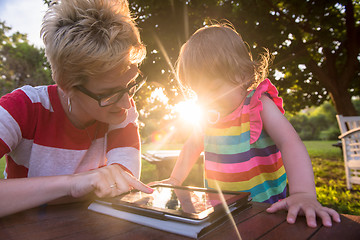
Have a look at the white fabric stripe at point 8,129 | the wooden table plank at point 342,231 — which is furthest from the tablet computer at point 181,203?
the white fabric stripe at point 8,129

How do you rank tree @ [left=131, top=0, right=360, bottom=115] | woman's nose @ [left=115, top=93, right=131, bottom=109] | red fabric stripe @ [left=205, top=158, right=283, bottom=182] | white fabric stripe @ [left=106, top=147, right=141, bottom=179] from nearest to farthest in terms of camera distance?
white fabric stripe @ [left=106, top=147, right=141, bottom=179], woman's nose @ [left=115, top=93, right=131, bottom=109], red fabric stripe @ [left=205, top=158, right=283, bottom=182], tree @ [left=131, top=0, right=360, bottom=115]

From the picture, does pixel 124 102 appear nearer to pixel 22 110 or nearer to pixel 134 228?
pixel 22 110

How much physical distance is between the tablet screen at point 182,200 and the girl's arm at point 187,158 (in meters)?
0.63

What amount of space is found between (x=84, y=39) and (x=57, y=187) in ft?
2.68

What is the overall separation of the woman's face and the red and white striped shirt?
0.11 meters

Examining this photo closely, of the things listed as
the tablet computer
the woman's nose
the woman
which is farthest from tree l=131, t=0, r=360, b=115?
the tablet computer

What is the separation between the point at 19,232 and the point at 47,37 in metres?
1.12

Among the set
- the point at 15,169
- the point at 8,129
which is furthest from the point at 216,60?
the point at 15,169

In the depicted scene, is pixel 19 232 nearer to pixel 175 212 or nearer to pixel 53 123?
pixel 175 212

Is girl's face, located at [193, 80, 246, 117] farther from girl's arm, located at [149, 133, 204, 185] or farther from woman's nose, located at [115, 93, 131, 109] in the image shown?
woman's nose, located at [115, 93, 131, 109]

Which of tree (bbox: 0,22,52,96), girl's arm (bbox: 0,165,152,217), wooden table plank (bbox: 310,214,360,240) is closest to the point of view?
wooden table plank (bbox: 310,214,360,240)

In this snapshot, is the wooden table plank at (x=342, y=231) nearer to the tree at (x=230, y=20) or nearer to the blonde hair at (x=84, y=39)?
the blonde hair at (x=84, y=39)

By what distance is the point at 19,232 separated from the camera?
758 mm

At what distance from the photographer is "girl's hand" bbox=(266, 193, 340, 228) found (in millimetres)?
760
